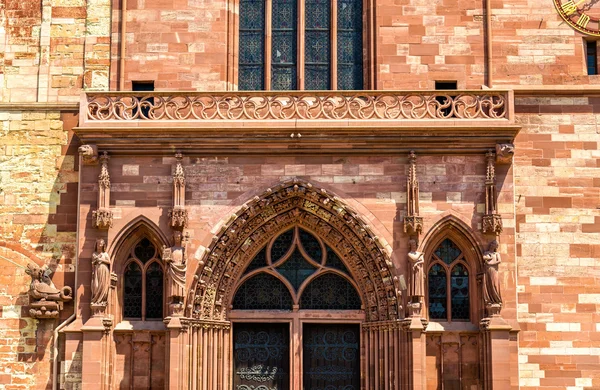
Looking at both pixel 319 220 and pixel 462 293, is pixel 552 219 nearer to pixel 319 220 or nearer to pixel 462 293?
pixel 462 293

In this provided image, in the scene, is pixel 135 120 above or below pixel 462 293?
above

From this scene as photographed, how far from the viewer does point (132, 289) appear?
2166 cm

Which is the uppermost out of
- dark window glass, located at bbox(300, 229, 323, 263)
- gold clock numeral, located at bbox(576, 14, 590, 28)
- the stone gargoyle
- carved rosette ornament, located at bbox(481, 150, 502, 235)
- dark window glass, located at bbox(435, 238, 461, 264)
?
gold clock numeral, located at bbox(576, 14, 590, 28)

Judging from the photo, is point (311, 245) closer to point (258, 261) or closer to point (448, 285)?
point (258, 261)

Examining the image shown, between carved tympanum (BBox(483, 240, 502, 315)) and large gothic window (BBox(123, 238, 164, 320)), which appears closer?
carved tympanum (BBox(483, 240, 502, 315))

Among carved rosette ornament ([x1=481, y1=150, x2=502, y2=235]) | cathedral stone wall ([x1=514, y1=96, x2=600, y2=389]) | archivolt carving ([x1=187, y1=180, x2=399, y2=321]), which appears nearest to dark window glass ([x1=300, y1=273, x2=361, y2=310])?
archivolt carving ([x1=187, y1=180, x2=399, y2=321])

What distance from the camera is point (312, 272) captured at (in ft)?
72.4

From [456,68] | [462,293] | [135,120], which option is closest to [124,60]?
[135,120]

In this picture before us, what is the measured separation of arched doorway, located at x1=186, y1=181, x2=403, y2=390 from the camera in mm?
21266

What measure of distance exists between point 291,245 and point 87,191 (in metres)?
3.91

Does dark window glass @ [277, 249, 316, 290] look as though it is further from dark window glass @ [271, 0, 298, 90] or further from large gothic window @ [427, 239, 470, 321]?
dark window glass @ [271, 0, 298, 90]

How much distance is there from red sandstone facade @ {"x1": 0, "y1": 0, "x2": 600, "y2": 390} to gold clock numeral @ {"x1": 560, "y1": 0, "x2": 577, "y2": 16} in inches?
18.2

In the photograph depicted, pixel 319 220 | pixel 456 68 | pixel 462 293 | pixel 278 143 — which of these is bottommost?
pixel 462 293

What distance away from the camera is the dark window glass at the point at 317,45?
75.4 ft
